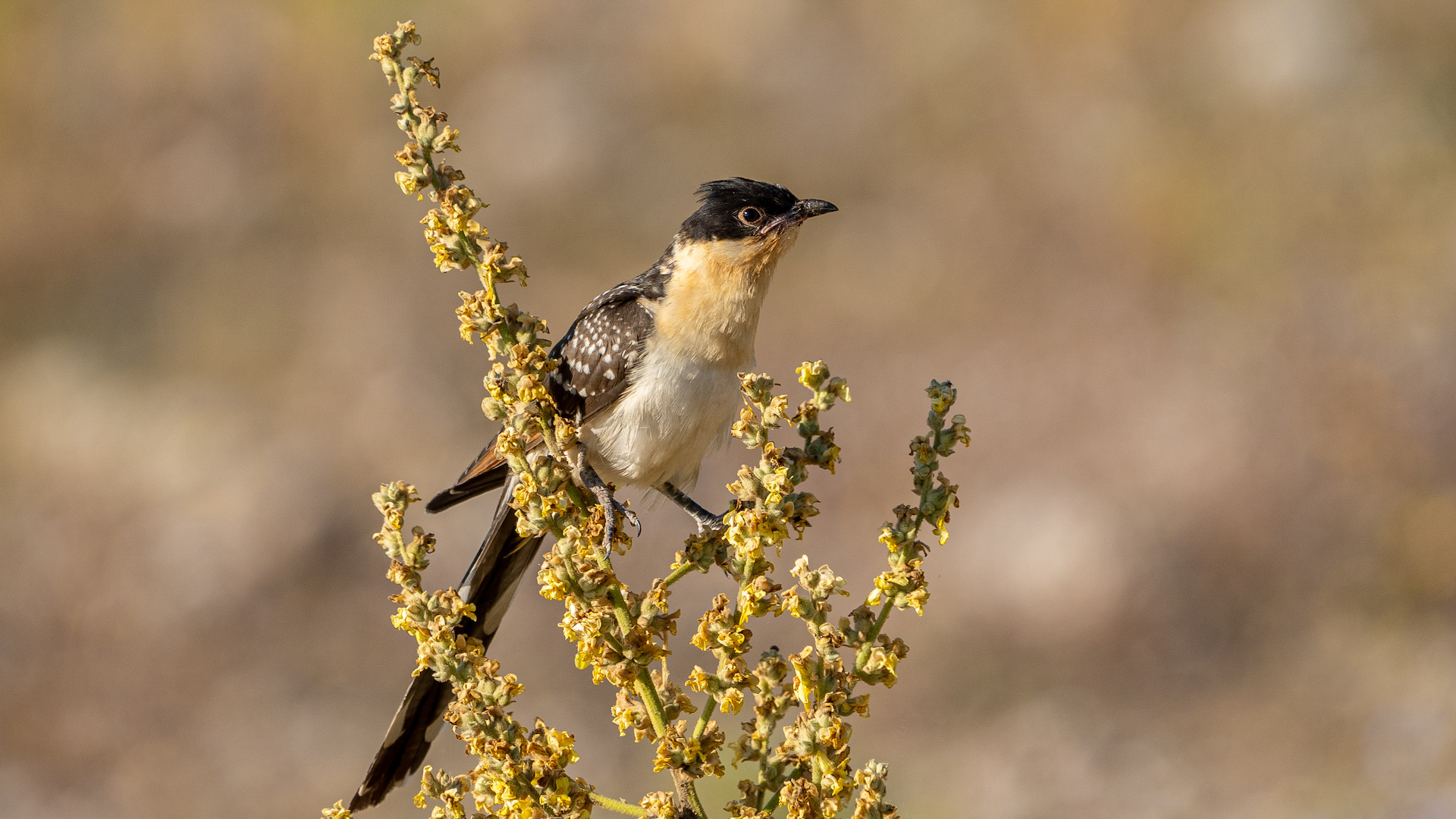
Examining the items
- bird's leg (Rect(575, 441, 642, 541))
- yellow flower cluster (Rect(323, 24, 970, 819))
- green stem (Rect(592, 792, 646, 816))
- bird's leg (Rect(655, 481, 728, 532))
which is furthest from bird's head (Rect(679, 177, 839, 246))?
green stem (Rect(592, 792, 646, 816))

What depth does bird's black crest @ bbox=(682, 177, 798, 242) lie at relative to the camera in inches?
147

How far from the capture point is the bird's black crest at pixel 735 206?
3.72 meters

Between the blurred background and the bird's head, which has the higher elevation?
the blurred background

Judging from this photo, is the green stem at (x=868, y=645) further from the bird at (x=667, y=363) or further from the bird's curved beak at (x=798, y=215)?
the bird's curved beak at (x=798, y=215)

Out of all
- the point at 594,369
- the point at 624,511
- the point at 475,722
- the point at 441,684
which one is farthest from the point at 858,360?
the point at 475,722

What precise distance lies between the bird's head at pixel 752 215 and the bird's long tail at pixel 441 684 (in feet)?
3.36

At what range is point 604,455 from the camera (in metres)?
3.70

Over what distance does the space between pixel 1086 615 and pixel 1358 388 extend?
2245mm

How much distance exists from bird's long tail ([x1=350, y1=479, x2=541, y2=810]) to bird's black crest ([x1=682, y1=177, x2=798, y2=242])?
1.01 meters

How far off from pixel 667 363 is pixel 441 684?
116 cm

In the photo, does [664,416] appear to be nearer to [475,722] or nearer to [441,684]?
[441,684]

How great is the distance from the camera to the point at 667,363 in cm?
359

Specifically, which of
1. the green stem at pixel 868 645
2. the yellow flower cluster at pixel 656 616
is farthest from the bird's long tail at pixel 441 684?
the green stem at pixel 868 645

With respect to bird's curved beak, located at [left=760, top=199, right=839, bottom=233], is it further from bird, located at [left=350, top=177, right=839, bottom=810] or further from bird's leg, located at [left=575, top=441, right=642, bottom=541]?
bird's leg, located at [left=575, top=441, right=642, bottom=541]
